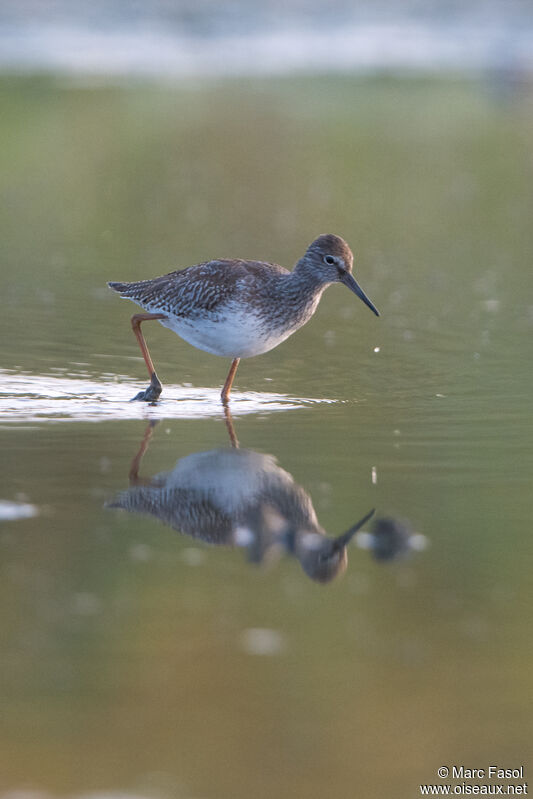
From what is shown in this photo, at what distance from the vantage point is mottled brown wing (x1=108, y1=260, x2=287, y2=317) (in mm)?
10711

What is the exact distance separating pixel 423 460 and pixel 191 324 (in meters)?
2.59

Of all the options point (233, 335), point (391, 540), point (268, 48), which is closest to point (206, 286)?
point (233, 335)

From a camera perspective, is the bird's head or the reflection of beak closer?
the reflection of beak

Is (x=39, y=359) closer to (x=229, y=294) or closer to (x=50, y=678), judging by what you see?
(x=229, y=294)

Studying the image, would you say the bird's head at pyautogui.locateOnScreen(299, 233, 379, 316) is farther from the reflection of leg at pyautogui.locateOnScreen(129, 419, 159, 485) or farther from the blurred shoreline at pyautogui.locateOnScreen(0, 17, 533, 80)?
the blurred shoreline at pyautogui.locateOnScreen(0, 17, 533, 80)

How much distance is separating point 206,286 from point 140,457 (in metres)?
2.18

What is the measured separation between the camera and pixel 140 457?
9.05 m

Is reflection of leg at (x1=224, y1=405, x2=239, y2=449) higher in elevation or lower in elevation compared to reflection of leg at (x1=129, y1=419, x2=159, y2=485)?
lower

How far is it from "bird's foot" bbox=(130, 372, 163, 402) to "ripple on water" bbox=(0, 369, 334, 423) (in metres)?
0.07

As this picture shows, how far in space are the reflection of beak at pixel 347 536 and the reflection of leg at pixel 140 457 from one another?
1.43m

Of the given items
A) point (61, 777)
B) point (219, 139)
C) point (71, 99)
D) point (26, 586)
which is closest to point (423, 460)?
point (26, 586)

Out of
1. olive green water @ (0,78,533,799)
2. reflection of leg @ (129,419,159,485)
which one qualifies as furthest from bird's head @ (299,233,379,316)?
reflection of leg @ (129,419,159,485)

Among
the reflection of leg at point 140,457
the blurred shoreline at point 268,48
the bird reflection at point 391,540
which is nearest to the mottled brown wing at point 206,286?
the reflection of leg at point 140,457

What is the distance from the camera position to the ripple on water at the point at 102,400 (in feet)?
33.5
